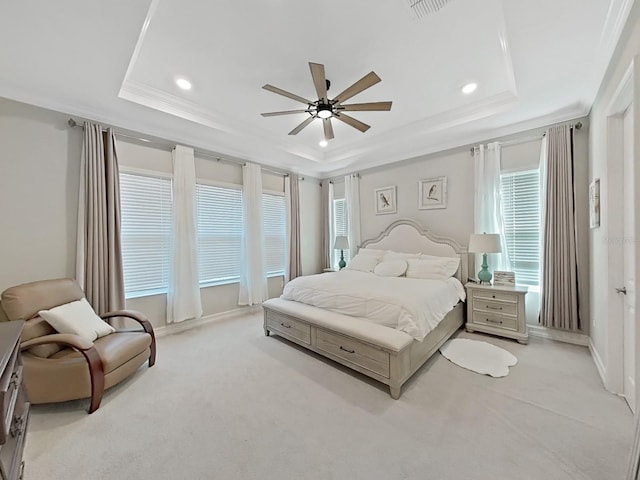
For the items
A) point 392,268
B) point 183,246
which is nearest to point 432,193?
point 392,268

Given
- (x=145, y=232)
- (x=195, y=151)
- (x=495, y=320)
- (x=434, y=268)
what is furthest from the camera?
(x=195, y=151)

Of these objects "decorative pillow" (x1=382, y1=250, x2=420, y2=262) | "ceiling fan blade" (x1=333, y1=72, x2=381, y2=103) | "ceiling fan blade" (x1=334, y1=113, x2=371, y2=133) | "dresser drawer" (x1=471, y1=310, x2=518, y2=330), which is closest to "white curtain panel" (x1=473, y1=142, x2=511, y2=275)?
"dresser drawer" (x1=471, y1=310, x2=518, y2=330)

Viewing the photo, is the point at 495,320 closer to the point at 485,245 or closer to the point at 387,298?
the point at 485,245

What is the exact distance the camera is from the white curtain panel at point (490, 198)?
3.60m

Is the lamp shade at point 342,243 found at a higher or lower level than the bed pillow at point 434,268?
higher

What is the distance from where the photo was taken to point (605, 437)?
1.67m

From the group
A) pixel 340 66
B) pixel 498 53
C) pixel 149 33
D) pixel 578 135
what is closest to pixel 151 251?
pixel 149 33

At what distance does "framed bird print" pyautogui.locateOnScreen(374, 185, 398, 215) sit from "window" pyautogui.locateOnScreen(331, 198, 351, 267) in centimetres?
79

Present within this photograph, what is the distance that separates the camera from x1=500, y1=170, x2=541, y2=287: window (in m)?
3.43

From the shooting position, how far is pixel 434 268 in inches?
148

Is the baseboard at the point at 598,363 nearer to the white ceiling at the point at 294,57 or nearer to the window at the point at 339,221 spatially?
the white ceiling at the point at 294,57

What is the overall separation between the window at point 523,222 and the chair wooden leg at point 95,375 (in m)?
4.82

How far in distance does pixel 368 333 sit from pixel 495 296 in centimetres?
211

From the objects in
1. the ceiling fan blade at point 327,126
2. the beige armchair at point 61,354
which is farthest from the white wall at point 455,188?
the beige armchair at point 61,354
